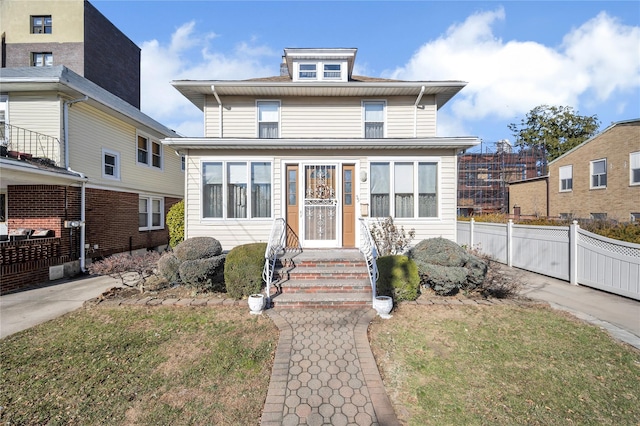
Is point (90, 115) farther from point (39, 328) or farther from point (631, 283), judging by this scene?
point (631, 283)

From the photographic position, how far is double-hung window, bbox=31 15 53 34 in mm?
A: 17297

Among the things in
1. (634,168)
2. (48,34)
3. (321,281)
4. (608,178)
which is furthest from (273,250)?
(48,34)

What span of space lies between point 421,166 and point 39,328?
31.1 feet

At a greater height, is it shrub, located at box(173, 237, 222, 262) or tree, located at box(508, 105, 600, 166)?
tree, located at box(508, 105, 600, 166)

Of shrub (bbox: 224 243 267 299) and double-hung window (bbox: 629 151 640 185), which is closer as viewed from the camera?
shrub (bbox: 224 243 267 299)

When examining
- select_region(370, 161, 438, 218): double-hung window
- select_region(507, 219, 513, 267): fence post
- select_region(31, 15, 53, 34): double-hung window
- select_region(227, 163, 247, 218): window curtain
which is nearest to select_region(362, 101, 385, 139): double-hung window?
select_region(370, 161, 438, 218): double-hung window

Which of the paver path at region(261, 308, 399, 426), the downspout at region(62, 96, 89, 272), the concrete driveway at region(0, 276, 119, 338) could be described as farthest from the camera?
the downspout at region(62, 96, 89, 272)

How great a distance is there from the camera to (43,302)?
19.7ft

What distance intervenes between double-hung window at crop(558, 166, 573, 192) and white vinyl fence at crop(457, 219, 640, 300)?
39.0ft

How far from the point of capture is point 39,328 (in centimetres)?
459

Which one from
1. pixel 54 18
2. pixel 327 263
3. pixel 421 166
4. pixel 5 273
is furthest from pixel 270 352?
pixel 54 18

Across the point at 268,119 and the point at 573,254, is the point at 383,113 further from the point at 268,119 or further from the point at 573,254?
the point at 573,254

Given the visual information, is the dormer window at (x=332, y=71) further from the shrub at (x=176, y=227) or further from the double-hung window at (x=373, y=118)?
the shrub at (x=176, y=227)

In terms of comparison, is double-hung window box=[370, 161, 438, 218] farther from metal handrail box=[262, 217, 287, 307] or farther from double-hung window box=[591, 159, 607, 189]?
double-hung window box=[591, 159, 607, 189]
